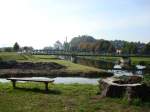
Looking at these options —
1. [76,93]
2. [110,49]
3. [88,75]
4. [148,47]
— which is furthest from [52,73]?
[110,49]

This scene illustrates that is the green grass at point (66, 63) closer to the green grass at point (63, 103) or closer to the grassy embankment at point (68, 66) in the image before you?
the grassy embankment at point (68, 66)

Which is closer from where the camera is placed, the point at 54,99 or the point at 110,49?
the point at 54,99

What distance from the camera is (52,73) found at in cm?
4881

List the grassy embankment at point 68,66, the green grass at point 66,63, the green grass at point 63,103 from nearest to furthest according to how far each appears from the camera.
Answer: the green grass at point 63,103
the grassy embankment at point 68,66
the green grass at point 66,63

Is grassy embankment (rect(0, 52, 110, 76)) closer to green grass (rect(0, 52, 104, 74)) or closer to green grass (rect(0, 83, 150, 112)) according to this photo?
Result: green grass (rect(0, 52, 104, 74))

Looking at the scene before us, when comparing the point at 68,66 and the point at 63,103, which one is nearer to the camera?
the point at 63,103

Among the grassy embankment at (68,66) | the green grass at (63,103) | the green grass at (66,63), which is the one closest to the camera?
the green grass at (63,103)

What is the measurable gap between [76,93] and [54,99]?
7.29 ft

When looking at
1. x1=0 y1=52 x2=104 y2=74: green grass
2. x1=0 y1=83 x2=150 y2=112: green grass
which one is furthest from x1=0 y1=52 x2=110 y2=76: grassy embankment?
x1=0 y1=83 x2=150 y2=112: green grass

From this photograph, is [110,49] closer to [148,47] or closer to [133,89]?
[148,47]

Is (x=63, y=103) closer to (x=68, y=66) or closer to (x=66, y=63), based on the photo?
(x=68, y=66)

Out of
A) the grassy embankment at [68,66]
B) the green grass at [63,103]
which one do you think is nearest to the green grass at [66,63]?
the grassy embankment at [68,66]

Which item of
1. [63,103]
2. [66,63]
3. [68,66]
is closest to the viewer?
[63,103]

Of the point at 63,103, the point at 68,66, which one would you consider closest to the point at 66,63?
the point at 68,66
